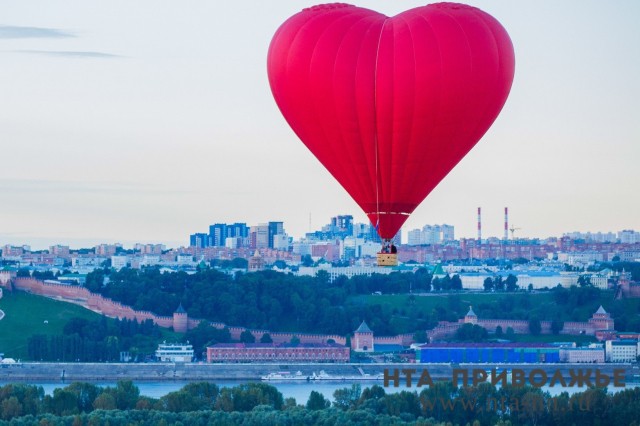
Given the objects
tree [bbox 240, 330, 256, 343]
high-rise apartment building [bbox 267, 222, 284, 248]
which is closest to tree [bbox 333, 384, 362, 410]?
tree [bbox 240, 330, 256, 343]

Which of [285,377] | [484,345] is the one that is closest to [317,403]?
[285,377]

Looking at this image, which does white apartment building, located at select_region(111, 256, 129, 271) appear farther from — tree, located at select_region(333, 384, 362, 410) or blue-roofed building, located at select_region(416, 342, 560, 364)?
tree, located at select_region(333, 384, 362, 410)

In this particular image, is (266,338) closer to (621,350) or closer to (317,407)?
(621,350)

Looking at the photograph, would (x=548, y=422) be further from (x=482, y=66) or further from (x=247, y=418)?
(x=482, y=66)

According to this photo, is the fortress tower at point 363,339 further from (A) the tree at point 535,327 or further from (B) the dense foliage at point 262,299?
(A) the tree at point 535,327

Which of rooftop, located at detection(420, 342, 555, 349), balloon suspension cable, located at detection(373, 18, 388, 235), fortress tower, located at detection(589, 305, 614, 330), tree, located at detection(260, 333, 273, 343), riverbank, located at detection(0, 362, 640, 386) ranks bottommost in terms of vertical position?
riverbank, located at detection(0, 362, 640, 386)

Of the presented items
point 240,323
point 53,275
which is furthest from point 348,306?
point 53,275

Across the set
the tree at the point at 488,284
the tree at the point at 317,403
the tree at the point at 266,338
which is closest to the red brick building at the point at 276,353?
the tree at the point at 266,338
